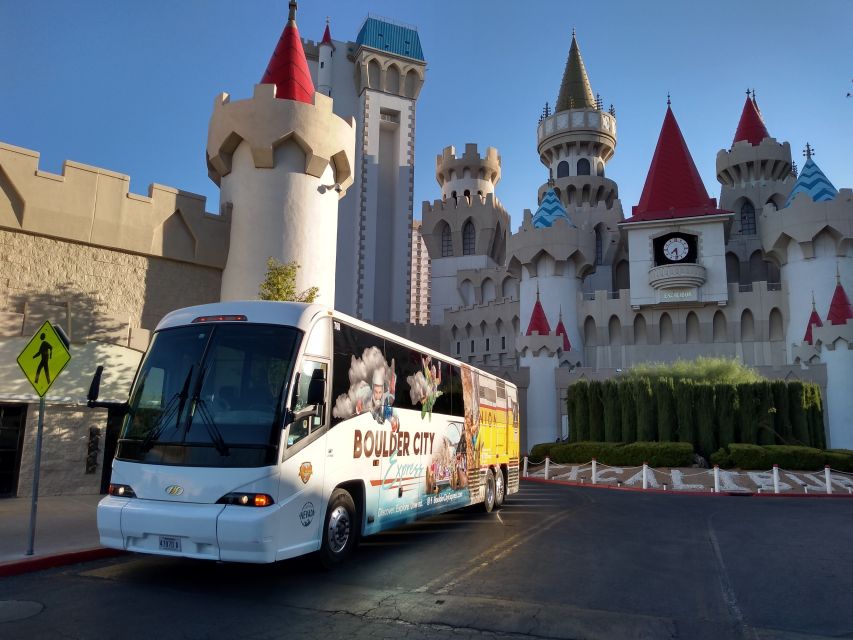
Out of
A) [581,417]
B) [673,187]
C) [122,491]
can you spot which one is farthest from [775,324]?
[122,491]

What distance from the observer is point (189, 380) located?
8.01 m

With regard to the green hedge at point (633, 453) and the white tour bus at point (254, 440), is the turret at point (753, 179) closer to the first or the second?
the green hedge at point (633, 453)

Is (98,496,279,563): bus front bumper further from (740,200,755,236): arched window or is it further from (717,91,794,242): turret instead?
(740,200,755,236): arched window

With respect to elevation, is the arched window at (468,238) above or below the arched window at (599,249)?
above

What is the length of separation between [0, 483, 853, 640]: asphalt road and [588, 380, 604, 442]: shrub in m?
20.1

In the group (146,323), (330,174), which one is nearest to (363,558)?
(146,323)

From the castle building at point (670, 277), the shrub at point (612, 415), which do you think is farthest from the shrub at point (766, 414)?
the castle building at point (670, 277)

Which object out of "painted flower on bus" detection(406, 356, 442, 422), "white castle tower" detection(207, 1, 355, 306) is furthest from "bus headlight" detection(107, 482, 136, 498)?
"white castle tower" detection(207, 1, 355, 306)

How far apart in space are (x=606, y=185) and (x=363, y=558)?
55.4 meters

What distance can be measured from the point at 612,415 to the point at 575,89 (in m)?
41.4

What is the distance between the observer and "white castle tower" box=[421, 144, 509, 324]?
64.3 meters

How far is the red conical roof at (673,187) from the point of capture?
46.1 meters

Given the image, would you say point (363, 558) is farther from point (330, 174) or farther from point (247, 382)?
point (330, 174)

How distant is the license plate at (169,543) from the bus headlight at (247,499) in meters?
0.63
